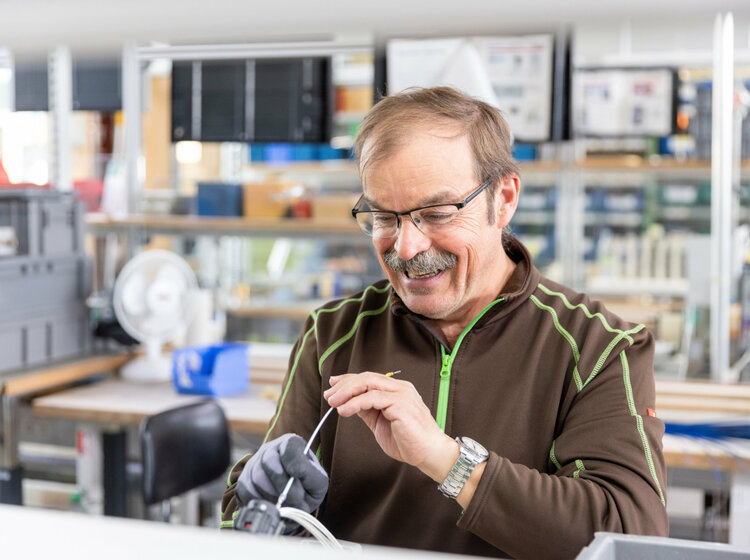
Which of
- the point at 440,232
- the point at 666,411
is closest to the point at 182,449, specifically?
the point at 440,232

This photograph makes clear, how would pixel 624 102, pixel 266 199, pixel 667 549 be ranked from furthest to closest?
pixel 624 102
pixel 266 199
pixel 667 549

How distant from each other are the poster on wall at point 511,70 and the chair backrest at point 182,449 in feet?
4.93

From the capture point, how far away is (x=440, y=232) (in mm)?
1493

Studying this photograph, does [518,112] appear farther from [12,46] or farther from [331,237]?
[12,46]

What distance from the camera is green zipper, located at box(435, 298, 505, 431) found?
151cm

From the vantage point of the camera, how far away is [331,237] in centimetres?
382

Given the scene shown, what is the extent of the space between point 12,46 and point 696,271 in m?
3.27

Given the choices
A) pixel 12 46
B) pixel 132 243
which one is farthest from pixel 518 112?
pixel 12 46

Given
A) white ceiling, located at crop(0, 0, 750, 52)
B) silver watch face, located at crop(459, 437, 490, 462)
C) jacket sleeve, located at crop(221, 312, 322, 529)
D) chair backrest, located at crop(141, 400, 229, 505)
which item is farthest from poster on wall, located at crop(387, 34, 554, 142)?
white ceiling, located at crop(0, 0, 750, 52)

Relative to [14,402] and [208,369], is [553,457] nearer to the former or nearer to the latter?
[208,369]

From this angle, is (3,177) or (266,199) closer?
(3,177)

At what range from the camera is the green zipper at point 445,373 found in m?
1.51

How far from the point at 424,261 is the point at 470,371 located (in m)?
0.21

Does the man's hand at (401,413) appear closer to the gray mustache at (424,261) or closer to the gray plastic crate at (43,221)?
the gray mustache at (424,261)
